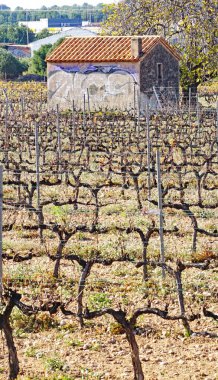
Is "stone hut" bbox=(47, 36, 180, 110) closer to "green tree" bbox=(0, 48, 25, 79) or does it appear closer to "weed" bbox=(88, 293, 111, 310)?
"green tree" bbox=(0, 48, 25, 79)

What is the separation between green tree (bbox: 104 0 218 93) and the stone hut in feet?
5.30

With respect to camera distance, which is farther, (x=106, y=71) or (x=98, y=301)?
(x=106, y=71)

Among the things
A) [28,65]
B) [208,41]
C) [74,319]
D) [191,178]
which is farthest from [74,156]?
[28,65]

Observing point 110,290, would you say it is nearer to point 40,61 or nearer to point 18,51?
point 40,61

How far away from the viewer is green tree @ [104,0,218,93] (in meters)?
37.4

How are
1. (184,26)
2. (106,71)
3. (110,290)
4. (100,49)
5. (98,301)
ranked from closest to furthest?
(98,301)
(110,290)
(106,71)
(100,49)
(184,26)

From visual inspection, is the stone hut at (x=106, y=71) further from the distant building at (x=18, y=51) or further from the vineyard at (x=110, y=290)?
the distant building at (x=18, y=51)

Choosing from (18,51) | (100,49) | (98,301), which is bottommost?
(98,301)

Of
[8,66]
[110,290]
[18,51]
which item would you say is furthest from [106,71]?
[18,51]

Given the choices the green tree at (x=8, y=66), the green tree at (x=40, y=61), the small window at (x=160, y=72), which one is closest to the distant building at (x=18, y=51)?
the green tree at (x=8, y=66)

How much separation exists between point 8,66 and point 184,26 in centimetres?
1863

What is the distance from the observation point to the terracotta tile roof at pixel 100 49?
35.1 meters

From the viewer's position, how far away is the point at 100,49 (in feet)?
117

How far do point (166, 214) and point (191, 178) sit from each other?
333 centimetres
